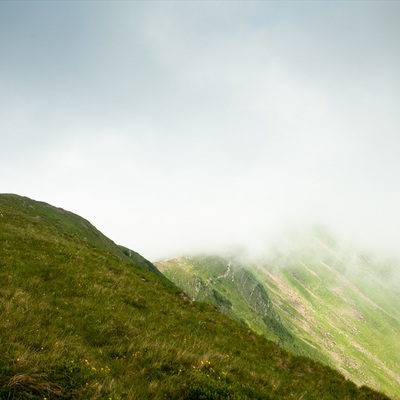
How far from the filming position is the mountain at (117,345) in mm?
6773

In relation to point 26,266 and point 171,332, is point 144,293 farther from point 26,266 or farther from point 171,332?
point 26,266

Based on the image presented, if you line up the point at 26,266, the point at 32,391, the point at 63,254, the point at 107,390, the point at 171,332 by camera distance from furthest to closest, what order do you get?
the point at 63,254
the point at 26,266
the point at 171,332
the point at 107,390
the point at 32,391

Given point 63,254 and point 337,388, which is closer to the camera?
point 337,388

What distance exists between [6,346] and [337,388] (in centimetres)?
1593

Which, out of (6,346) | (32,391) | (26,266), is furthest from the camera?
(26,266)

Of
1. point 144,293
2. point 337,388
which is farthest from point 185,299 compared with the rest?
point 337,388

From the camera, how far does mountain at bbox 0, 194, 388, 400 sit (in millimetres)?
6773

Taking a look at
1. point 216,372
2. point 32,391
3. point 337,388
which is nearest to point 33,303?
point 32,391

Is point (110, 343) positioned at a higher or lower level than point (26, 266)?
higher

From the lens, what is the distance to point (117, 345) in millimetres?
9828

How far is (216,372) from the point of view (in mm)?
8883

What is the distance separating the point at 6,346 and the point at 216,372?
5889 mm

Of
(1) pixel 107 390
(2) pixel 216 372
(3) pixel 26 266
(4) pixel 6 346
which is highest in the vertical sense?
(2) pixel 216 372

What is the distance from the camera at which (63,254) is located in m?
21.6
